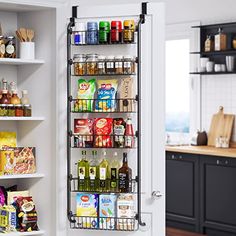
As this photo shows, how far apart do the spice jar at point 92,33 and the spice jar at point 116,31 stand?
10 cm

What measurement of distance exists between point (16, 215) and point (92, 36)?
1.22 metres

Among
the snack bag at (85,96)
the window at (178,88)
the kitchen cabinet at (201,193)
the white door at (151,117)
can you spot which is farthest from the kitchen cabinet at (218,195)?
the snack bag at (85,96)

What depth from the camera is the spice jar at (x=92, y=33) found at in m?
4.02

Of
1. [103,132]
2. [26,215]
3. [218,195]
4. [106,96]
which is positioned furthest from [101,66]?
[218,195]

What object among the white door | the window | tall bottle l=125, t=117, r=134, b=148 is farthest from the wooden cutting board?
tall bottle l=125, t=117, r=134, b=148

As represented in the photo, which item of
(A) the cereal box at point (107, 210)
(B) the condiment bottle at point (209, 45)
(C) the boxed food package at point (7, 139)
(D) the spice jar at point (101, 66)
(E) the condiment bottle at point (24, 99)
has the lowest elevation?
(A) the cereal box at point (107, 210)

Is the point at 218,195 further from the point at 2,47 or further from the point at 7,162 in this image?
the point at 2,47

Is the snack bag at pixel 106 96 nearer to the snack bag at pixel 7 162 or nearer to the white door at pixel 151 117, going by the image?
the white door at pixel 151 117

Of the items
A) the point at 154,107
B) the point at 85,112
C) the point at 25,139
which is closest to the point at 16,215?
the point at 25,139

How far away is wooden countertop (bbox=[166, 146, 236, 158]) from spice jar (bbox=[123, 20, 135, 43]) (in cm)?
271

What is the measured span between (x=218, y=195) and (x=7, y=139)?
9.77 feet

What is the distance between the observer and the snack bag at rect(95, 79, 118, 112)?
4020 mm

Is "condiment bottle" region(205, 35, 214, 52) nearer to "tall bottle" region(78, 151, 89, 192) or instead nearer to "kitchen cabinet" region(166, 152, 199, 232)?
"kitchen cabinet" region(166, 152, 199, 232)

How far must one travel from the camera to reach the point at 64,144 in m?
4.17
